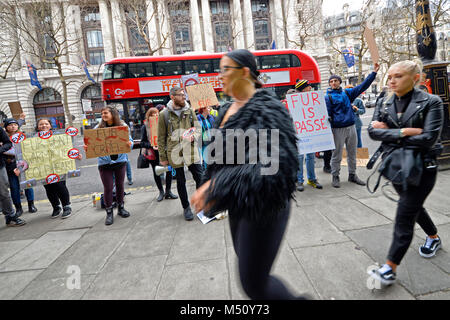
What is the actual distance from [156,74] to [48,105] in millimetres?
25870

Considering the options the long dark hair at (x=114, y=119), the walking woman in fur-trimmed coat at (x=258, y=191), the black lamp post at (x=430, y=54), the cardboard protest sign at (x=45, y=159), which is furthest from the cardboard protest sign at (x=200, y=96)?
the black lamp post at (x=430, y=54)

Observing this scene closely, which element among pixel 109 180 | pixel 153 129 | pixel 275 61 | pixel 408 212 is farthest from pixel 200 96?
pixel 275 61

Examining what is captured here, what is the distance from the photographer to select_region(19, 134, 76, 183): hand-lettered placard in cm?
438

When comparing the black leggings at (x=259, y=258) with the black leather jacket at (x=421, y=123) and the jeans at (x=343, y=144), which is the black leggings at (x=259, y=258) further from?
the jeans at (x=343, y=144)

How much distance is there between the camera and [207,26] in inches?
1361

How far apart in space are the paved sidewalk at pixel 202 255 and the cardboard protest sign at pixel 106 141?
1.07m

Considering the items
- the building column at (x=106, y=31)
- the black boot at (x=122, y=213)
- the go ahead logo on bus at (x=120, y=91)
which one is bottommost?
the black boot at (x=122, y=213)


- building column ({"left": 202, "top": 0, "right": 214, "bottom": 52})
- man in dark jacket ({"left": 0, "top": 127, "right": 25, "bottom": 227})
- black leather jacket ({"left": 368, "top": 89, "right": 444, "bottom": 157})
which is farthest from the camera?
building column ({"left": 202, "top": 0, "right": 214, "bottom": 52})

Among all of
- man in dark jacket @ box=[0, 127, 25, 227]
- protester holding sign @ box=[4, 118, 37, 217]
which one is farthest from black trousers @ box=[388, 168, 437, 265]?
protester holding sign @ box=[4, 118, 37, 217]

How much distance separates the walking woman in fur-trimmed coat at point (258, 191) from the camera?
1264 mm

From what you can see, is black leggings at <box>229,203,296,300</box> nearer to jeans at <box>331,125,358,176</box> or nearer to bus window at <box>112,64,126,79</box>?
jeans at <box>331,125,358,176</box>

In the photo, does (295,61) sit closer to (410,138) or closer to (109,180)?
(109,180)

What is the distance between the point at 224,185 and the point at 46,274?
250cm

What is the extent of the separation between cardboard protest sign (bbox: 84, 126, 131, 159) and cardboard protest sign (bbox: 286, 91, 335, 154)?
9.13 feet
